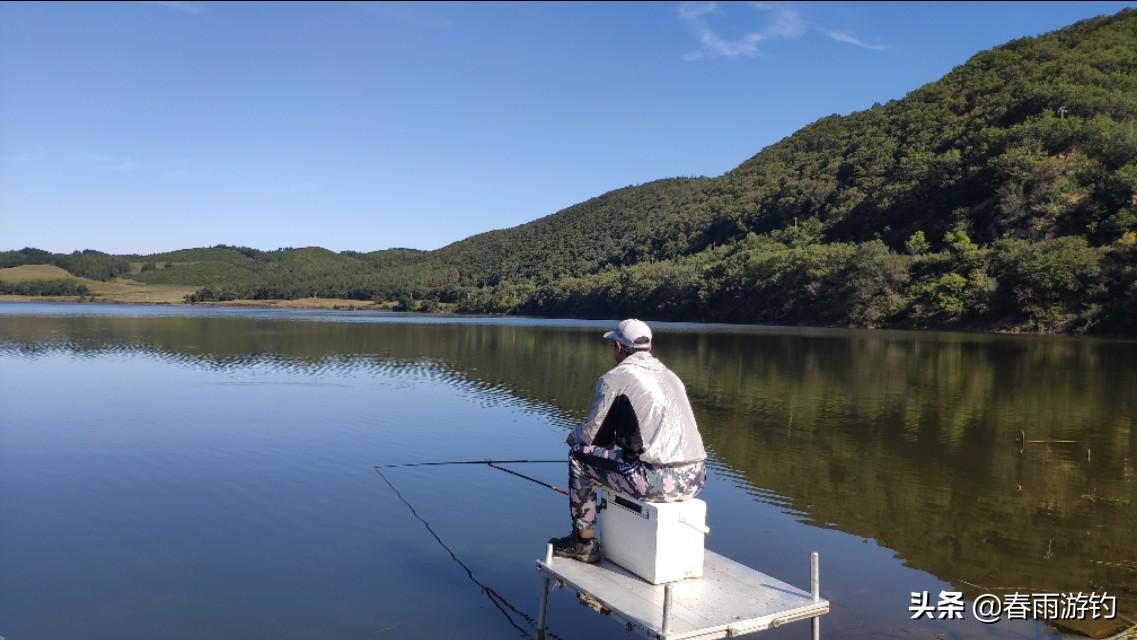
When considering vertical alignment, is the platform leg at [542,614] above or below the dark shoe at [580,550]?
below

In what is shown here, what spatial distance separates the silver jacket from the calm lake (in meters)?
2.20

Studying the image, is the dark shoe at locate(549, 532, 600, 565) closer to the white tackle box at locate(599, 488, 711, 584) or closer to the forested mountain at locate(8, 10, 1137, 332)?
the white tackle box at locate(599, 488, 711, 584)

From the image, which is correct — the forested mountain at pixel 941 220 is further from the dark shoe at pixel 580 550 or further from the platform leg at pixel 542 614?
the platform leg at pixel 542 614

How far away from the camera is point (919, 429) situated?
66.0ft

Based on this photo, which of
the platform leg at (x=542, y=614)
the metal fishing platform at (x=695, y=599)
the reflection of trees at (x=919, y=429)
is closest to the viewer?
the metal fishing platform at (x=695, y=599)

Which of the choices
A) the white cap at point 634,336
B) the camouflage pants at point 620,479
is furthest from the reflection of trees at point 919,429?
the white cap at point 634,336

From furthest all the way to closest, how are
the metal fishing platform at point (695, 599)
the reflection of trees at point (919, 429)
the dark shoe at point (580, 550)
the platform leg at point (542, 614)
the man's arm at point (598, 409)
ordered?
the reflection of trees at point (919, 429) < the platform leg at point (542, 614) < the dark shoe at point (580, 550) < the man's arm at point (598, 409) < the metal fishing platform at point (695, 599)

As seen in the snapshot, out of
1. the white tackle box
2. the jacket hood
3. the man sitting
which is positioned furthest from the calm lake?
the jacket hood

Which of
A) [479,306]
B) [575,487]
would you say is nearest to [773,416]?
[575,487]

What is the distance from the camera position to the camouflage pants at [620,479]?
6578 millimetres

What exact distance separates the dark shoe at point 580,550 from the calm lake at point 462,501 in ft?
2.95

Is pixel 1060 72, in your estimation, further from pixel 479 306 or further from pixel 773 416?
pixel 773 416

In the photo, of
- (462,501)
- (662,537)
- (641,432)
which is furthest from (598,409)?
(462,501)

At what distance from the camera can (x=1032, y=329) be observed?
2707 inches
